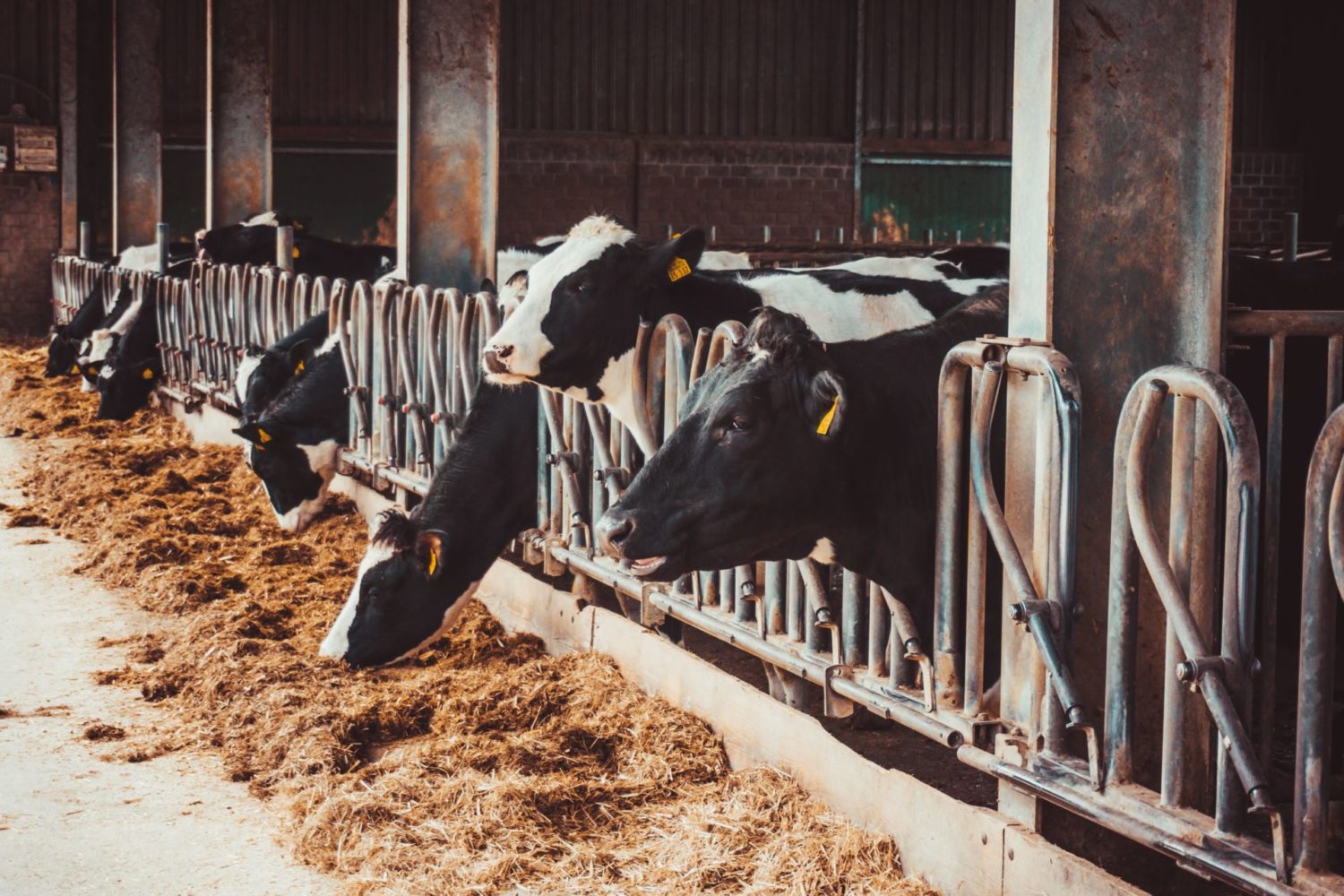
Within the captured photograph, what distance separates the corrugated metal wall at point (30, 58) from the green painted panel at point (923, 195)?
10.9m

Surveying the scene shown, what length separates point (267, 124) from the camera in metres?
15.0

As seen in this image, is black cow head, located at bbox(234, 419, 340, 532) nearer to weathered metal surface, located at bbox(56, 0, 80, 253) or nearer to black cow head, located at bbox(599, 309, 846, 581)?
black cow head, located at bbox(599, 309, 846, 581)

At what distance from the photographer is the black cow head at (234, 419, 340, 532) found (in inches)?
321

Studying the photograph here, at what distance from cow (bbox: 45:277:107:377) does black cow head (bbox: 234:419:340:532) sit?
7311mm

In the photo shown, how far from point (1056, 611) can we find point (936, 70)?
1943 cm

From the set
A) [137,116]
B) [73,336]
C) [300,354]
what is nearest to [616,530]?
[300,354]

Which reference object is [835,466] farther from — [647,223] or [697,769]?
[647,223]

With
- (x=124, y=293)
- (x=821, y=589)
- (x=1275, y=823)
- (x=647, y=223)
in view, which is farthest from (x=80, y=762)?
(x=647, y=223)

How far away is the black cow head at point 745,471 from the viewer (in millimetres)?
3582

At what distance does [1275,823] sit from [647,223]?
1914 centimetres

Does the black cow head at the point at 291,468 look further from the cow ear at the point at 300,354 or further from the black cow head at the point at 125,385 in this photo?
the black cow head at the point at 125,385

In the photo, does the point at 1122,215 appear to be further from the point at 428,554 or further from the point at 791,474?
the point at 428,554

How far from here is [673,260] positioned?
5.34 metres

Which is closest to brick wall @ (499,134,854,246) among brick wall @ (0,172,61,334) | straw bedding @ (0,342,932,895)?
brick wall @ (0,172,61,334)
